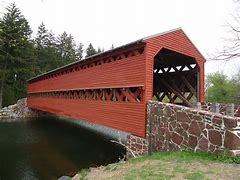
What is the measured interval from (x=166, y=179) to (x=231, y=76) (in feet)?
96.2

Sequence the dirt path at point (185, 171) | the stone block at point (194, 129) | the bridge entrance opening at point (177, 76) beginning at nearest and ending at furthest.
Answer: the dirt path at point (185, 171) → the stone block at point (194, 129) → the bridge entrance opening at point (177, 76)

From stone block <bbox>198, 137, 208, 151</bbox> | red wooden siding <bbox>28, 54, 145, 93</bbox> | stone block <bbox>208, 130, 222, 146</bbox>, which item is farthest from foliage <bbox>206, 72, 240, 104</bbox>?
stone block <bbox>208, 130, 222, 146</bbox>

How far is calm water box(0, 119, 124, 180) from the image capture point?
9.58 m

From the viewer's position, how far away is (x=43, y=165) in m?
10.4

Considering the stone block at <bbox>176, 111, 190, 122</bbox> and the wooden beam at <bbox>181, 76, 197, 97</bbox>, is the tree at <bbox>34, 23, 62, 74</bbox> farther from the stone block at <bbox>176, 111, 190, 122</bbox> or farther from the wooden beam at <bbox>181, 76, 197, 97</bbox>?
the stone block at <bbox>176, 111, 190, 122</bbox>

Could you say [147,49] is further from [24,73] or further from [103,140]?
[24,73]

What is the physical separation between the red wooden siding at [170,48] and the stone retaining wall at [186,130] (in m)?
1.03

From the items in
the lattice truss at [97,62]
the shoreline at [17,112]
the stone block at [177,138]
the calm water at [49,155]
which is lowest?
the calm water at [49,155]

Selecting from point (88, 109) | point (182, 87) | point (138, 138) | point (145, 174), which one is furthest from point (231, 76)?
point (145, 174)

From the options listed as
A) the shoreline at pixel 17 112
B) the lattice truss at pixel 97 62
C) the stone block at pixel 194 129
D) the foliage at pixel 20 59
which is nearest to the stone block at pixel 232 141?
the stone block at pixel 194 129

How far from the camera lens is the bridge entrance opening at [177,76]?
470 inches

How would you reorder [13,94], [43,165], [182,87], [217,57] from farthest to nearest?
1. [13,94]
2. [182,87]
3. [217,57]
4. [43,165]

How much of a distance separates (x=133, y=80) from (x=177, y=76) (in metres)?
4.26

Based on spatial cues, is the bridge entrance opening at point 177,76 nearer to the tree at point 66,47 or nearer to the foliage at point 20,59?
the foliage at point 20,59
